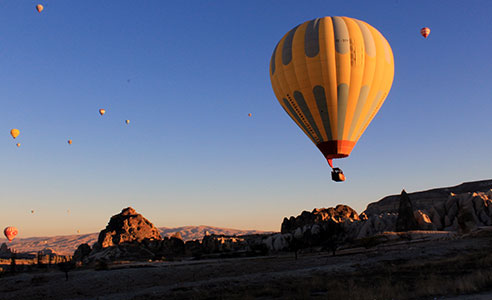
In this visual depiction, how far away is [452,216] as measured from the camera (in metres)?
72.8

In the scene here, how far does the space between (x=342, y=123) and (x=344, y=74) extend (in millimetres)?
4118

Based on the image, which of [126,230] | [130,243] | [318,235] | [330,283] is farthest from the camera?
[126,230]

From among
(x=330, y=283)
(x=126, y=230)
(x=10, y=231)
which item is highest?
(x=10, y=231)

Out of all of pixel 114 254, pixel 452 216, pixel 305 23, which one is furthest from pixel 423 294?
pixel 114 254

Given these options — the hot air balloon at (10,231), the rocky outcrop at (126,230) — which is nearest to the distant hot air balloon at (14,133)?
the hot air balloon at (10,231)

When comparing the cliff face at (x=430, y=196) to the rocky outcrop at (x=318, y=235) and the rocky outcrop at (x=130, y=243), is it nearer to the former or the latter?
the rocky outcrop at (x=318, y=235)

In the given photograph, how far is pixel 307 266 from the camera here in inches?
1487

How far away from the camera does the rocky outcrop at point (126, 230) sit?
10069 cm

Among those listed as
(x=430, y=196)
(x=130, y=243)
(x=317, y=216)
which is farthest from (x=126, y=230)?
(x=430, y=196)

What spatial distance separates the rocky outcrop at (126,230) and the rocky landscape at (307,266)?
0.97 ft

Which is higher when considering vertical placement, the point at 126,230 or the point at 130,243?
the point at 126,230

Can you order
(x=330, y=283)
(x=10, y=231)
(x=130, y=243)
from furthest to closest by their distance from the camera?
(x=130, y=243), (x=10, y=231), (x=330, y=283)

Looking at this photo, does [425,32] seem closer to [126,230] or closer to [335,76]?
[335,76]

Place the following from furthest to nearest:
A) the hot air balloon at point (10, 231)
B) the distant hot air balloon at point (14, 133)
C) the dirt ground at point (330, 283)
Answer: the hot air balloon at point (10, 231) < the distant hot air balloon at point (14, 133) < the dirt ground at point (330, 283)
